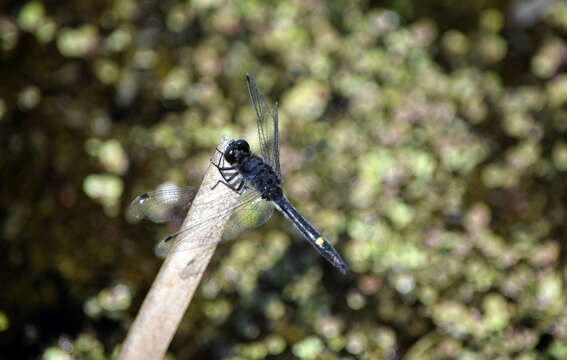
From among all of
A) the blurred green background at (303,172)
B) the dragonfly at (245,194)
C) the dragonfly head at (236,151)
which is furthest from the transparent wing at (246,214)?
the blurred green background at (303,172)

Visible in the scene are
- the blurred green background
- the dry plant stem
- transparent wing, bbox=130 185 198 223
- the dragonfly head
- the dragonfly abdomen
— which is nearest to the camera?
the dry plant stem

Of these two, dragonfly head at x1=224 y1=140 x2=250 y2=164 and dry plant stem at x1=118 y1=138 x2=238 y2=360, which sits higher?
dragonfly head at x1=224 y1=140 x2=250 y2=164

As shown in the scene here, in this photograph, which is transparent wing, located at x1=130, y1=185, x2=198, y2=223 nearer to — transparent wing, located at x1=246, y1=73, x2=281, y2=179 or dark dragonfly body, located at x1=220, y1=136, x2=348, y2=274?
dark dragonfly body, located at x1=220, y1=136, x2=348, y2=274

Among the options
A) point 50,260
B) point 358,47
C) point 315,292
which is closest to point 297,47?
point 358,47

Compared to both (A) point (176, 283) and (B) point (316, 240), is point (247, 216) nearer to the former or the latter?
(B) point (316, 240)

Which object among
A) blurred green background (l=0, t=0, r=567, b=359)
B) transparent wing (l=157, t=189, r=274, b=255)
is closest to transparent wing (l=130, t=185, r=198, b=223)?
transparent wing (l=157, t=189, r=274, b=255)

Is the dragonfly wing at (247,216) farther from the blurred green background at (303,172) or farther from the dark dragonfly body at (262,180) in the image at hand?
the blurred green background at (303,172)
